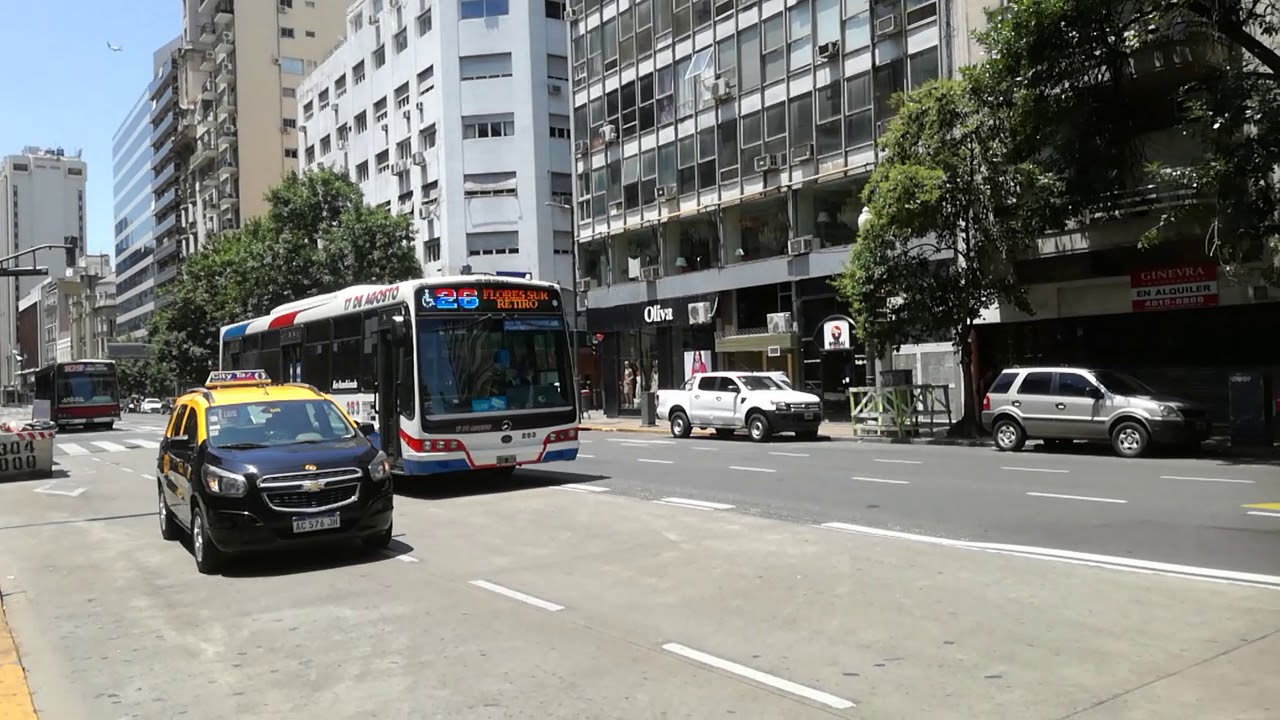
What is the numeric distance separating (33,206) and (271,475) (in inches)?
7686

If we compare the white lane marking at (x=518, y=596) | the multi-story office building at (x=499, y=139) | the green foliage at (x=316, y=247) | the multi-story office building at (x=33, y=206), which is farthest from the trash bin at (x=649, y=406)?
the multi-story office building at (x=33, y=206)

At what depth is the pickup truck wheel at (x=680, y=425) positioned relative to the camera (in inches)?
1107

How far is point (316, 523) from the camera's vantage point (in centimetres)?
930

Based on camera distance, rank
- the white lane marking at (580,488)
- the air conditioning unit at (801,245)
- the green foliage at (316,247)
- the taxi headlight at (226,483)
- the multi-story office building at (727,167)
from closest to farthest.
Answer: the taxi headlight at (226,483)
the white lane marking at (580,488)
the multi-story office building at (727,167)
the air conditioning unit at (801,245)
the green foliage at (316,247)

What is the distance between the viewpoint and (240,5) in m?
83.2

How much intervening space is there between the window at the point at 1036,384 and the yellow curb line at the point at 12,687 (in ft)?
58.5

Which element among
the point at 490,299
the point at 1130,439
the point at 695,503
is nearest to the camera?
the point at 695,503

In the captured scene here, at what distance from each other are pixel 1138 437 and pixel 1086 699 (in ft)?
48.3

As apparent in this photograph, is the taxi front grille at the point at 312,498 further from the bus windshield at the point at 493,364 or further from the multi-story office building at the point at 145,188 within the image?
the multi-story office building at the point at 145,188

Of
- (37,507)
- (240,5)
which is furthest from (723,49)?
(240,5)

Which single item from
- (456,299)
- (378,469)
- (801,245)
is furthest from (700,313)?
(378,469)

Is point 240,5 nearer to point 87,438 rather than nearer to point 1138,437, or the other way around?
point 87,438

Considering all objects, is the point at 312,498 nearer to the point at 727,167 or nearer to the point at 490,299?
the point at 490,299

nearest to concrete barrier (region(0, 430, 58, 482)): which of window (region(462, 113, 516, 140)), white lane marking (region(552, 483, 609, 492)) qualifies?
white lane marking (region(552, 483, 609, 492))
